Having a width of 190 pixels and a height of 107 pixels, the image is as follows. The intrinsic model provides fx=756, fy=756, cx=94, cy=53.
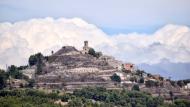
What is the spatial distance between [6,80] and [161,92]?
3197 centimetres

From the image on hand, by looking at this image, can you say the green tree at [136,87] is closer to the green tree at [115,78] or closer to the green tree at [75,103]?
the green tree at [115,78]

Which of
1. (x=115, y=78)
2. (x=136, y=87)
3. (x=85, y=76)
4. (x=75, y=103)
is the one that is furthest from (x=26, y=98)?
(x=136, y=87)

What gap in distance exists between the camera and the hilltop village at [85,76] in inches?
6117

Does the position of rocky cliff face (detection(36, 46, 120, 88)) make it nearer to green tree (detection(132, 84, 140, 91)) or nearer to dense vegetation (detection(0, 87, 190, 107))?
green tree (detection(132, 84, 140, 91))

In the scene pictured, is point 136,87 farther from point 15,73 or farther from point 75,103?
point 15,73

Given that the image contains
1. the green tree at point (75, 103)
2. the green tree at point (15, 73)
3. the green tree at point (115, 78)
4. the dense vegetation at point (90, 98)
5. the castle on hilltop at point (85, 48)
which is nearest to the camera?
the dense vegetation at point (90, 98)

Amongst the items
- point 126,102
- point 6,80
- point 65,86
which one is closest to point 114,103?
point 126,102

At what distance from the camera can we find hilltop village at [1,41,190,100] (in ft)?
510

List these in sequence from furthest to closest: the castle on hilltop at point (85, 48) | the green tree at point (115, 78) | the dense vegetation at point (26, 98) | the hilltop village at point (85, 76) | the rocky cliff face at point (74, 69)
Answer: the castle on hilltop at point (85, 48), the rocky cliff face at point (74, 69), the green tree at point (115, 78), the hilltop village at point (85, 76), the dense vegetation at point (26, 98)

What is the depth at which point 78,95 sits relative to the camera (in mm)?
144625

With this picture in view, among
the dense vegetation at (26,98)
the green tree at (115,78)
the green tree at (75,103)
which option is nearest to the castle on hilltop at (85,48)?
the green tree at (115,78)

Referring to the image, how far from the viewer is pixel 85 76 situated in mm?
157375

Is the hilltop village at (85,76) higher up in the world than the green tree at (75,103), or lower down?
higher up

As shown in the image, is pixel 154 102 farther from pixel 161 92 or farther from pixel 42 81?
pixel 42 81
